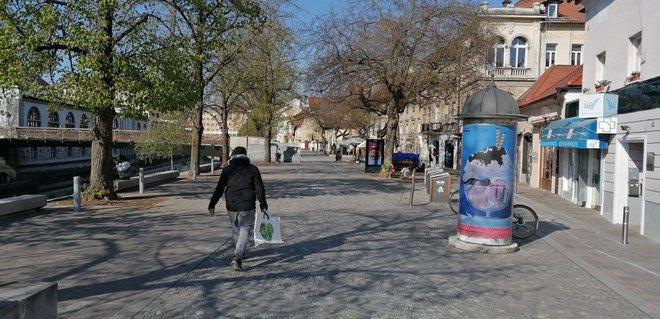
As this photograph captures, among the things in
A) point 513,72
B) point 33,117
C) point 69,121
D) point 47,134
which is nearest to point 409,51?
point 513,72

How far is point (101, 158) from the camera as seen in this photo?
1598 cm

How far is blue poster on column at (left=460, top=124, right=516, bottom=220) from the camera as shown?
974 cm

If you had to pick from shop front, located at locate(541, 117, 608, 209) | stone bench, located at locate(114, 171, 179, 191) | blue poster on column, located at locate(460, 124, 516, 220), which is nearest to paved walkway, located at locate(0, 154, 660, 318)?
blue poster on column, located at locate(460, 124, 516, 220)

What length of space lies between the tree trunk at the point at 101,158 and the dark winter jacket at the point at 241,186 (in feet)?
29.3

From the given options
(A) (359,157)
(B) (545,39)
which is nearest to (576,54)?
(B) (545,39)

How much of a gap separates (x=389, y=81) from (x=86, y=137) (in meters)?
38.7

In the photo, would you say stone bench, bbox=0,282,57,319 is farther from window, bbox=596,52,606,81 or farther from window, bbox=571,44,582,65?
window, bbox=571,44,582,65

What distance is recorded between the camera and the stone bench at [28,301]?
14.1 ft

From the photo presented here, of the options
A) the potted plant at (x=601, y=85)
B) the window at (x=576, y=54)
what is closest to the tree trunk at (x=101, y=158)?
the potted plant at (x=601, y=85)

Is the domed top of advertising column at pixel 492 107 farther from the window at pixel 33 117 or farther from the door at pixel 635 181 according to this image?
the window at pixel 33 117

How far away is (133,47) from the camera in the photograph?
49.8ft

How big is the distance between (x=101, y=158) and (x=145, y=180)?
6.13 meters

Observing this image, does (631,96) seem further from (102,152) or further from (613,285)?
(102,152)

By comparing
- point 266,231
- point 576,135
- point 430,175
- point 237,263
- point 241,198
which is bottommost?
point 237,263
